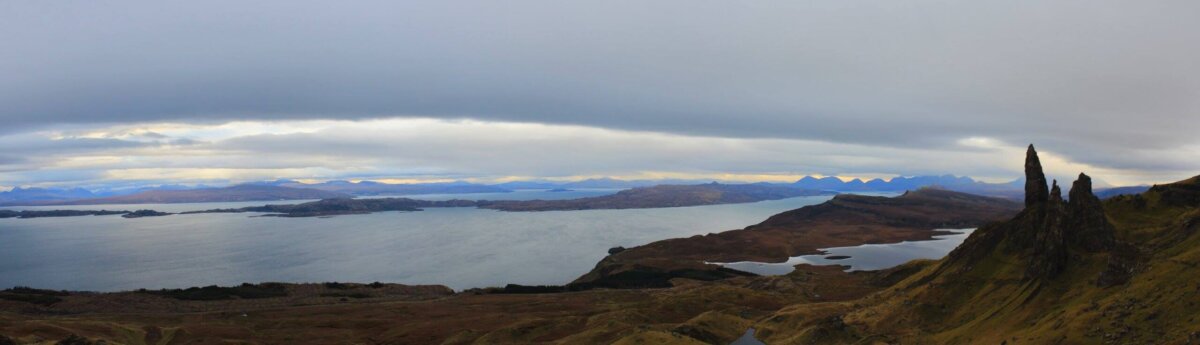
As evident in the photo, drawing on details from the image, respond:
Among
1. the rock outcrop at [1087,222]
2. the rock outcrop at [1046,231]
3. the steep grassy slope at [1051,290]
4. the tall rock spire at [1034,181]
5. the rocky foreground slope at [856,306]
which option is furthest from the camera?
the tall rock spire at [1034,181]

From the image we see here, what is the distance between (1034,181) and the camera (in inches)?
4043

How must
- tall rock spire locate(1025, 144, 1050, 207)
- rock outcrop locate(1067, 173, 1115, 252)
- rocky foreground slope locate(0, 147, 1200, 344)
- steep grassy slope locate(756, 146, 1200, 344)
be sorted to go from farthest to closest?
tall rock spire locate(1025, 144, 1050, 207) → rock outcrop locate(1067, 173, 1115, 252) → rocky foreground slope locate(0, 147, 1200, 344) → steep grassy slope locate(756, 146, 1200, 344)

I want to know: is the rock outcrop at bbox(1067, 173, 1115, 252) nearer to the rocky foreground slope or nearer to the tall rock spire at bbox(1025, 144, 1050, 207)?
the rocky foreground slope

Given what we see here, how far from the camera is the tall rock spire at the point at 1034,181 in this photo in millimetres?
101438

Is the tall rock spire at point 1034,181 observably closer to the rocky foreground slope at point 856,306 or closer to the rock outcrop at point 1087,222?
the rocky foreground slope at point 856,306

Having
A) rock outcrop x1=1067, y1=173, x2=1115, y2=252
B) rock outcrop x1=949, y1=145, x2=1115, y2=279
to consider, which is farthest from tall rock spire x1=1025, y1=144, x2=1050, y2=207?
rock outcrop x1=1067, y1=173, x2=1115, y2=252

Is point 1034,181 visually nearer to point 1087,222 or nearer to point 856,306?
point 1087,222

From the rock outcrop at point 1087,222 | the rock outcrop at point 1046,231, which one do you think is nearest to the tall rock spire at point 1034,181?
the rock outcrop at point 1046,231

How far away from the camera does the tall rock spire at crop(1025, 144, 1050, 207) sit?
333 ft

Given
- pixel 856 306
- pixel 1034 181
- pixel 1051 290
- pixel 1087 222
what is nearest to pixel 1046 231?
pixel 1087 222

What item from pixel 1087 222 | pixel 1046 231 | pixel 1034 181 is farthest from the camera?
pixel 1034 181

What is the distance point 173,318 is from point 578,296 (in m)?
81.9

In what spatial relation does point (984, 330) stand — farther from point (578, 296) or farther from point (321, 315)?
point (321, 315)

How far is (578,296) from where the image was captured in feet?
497
